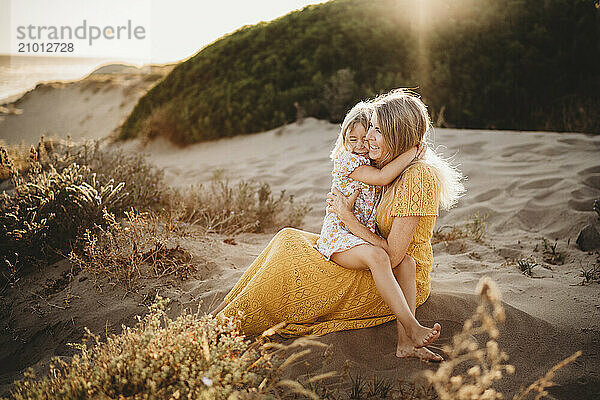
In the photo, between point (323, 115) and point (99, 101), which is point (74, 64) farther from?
point (323, 115)

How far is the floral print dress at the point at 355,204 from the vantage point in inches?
120

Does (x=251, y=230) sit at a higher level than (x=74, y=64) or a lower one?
lower

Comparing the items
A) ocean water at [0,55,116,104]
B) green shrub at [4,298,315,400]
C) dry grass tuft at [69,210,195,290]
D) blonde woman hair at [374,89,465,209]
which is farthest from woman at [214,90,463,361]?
ocean water at [0,55,116,104]

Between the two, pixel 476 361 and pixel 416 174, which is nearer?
pixel 476 361

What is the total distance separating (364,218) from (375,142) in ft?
1.72

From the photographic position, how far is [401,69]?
32.2 feet

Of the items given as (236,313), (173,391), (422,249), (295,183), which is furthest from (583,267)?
(295,183)

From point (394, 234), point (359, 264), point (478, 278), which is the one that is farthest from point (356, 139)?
point (478, 278)

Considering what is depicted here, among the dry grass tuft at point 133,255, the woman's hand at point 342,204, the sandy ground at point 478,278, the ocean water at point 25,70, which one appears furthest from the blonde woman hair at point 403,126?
the ocean water at point 25,70

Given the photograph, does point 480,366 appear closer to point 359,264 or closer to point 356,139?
point 359,264

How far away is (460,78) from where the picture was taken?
920 centimetres

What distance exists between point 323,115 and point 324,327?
7.18 meters

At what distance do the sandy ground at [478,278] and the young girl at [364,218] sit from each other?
0.31 metres

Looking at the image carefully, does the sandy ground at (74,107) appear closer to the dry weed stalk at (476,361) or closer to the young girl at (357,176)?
the young girl at (357,176)
